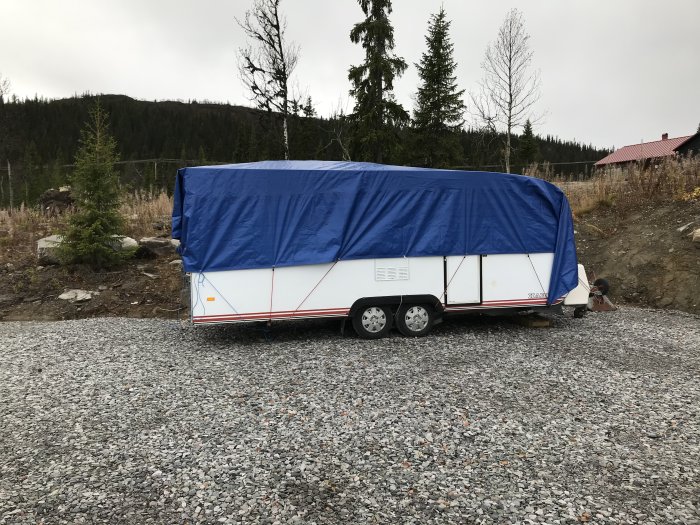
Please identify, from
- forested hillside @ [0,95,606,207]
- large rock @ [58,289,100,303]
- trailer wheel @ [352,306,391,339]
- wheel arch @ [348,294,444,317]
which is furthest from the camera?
forested hillside @ [0,95,606,207]

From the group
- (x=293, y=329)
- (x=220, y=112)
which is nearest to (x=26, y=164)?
(x=293, y=329)

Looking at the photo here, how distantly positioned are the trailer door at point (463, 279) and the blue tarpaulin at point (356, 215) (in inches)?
6.0

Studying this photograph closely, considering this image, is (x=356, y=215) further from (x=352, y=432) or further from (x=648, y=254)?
(x=648, y=254)

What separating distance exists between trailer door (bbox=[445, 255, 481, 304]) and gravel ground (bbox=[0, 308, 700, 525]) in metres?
0.80

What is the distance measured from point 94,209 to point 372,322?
819 cm

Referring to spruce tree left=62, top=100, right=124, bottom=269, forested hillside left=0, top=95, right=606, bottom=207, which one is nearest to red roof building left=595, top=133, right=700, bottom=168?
forested hillside left=0, top=95, right=606, bottom=207

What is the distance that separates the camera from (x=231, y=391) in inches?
220

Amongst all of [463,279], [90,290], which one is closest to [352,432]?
[463,279]

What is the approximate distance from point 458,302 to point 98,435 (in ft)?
18.3

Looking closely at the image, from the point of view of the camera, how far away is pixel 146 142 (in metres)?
105

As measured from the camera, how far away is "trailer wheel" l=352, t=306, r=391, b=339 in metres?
7.83

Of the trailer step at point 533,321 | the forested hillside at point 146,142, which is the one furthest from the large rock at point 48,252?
the forested hillside at point 146,142

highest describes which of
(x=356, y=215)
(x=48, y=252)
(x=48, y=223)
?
(x=48, y=223)

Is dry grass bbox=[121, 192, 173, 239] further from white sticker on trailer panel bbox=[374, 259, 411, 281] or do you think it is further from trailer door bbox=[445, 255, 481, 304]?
trailer door bbox=[445, 255, 481, 304]
